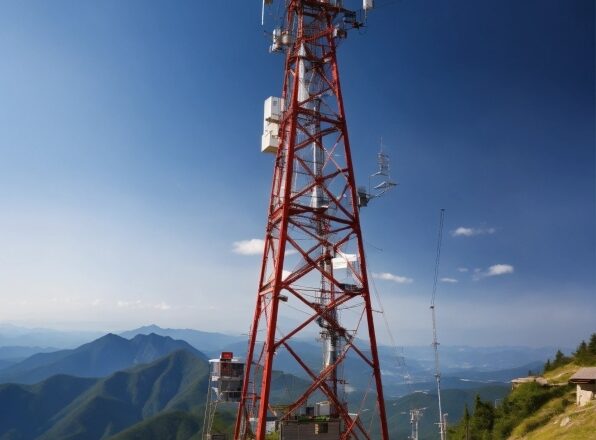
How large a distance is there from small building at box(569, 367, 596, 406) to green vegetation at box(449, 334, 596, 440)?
43.4 inches

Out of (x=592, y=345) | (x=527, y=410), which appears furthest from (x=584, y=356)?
(x=527, y=410)

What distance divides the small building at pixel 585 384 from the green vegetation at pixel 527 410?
3.62ft

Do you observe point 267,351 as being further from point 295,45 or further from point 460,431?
point 460,431

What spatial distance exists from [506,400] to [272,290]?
120ft

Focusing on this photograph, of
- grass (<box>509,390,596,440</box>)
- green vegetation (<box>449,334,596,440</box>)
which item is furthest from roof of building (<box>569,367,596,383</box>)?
green vegetation (<box>449,334,596,440</box>)

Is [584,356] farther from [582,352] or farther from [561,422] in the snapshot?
[561,422]

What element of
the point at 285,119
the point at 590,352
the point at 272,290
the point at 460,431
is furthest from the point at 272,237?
the point at 590,352

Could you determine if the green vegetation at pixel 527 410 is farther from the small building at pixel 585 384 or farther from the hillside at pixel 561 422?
the small building at pixel 585 384

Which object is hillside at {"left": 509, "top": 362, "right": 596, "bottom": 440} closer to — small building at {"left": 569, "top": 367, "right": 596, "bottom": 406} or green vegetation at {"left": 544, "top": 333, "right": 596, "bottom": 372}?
small building at {"left": 569, "top": 367, "right": 596, "bottom": 406}

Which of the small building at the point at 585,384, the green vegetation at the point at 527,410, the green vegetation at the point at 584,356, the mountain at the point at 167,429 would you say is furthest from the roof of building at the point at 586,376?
the mountain at the point at 167,429

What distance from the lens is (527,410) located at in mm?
40938

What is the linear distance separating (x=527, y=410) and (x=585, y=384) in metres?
7.63

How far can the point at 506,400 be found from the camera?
46.2m

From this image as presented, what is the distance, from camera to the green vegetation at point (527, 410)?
123 ft
